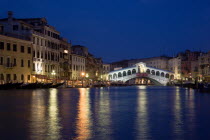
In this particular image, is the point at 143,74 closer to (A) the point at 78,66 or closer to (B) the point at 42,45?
(A) the point at 78,66

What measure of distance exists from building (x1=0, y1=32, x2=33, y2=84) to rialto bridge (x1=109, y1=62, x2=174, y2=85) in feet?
214

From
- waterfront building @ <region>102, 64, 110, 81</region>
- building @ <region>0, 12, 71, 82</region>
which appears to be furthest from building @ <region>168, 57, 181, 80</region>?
building @ <region>0, 12, 71, 82</region>

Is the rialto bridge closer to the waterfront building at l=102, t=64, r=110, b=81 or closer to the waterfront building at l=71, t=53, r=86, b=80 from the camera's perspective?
the waterfront building at l=102, t=64, r=110, b=81

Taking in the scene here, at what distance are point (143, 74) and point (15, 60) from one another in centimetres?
7031

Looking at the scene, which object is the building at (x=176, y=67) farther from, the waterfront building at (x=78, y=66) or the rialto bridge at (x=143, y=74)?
the waterfront building at (x=78, y=66)

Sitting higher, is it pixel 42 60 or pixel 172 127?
pixel 42 60

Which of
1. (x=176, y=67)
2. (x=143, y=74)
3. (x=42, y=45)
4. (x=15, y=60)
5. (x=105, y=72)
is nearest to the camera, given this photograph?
(x=15, y=60)

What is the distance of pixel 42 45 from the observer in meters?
64.7

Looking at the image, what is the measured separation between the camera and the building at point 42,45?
58312 millimetres

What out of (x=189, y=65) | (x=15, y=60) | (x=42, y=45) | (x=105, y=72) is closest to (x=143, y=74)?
(x=189, y=65)

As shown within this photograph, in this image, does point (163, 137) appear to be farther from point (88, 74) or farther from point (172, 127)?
point (88, 74)

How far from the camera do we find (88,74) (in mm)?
101812

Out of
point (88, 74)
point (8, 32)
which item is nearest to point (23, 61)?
point (8, 32)

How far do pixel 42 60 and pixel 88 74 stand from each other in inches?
1500
